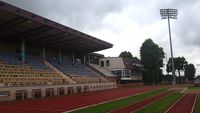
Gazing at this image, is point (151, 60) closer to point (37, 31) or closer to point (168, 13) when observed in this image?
point (168, 13)

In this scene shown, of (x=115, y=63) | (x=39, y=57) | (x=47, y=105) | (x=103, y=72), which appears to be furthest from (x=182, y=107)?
(x=115, y=63)

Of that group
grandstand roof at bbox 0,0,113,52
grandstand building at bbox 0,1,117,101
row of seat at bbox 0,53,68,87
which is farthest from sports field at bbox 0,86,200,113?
grandstand roof at bbox 0,0,113,52

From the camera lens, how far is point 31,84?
34.3 m

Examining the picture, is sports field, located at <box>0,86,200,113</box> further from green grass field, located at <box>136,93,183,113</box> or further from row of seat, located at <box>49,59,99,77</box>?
row of seat, located at <box>49,59,99,77</box>

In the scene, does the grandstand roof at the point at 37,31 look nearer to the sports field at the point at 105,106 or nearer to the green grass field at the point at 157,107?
the sports field at the point at 105,106

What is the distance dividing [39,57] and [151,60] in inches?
1711

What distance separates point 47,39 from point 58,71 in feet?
16.8

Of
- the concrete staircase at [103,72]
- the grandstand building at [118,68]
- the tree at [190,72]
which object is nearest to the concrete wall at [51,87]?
the concrete staircase at [103,72]

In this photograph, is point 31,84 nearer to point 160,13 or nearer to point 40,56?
point 40,56

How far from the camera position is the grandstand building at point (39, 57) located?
32.8 m

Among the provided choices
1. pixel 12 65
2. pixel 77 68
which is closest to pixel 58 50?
pixel 77 68

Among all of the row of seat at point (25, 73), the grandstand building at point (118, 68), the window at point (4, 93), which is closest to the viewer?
the window at point (4, 93)

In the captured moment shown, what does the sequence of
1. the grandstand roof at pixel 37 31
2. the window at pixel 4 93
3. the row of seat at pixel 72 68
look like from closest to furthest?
the window at pixel 4 93 → the grandstand roof at pixel 37 31 → the row of seat at pixel 72 68

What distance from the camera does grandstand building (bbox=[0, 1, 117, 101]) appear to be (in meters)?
32.8
